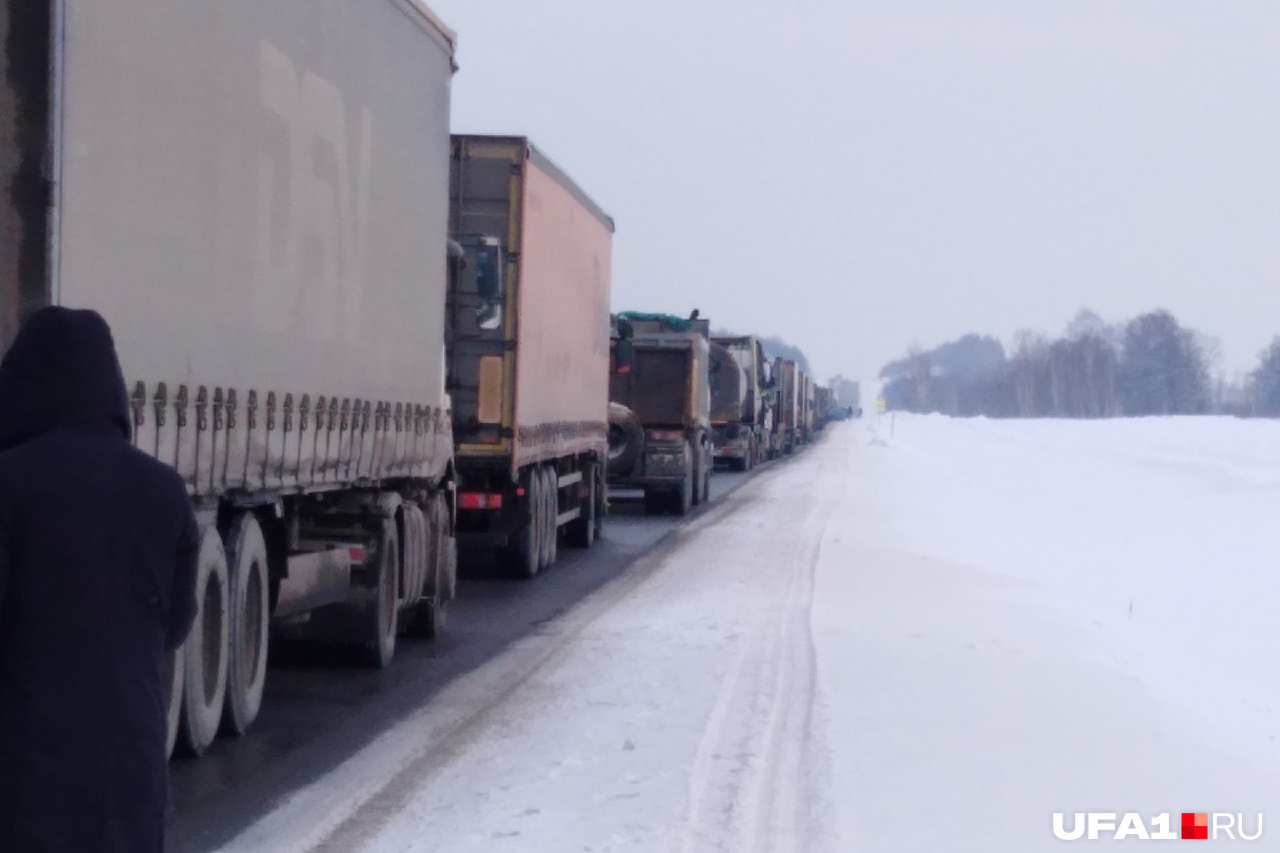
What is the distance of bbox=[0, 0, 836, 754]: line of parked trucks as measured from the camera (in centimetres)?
652

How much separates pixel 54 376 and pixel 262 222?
15.3 feet

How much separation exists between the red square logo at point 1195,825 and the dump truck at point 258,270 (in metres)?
4.50

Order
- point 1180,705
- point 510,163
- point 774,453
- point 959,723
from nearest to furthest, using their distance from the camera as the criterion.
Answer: point 959,723, point 1180,705, point 510,163, point 774,453

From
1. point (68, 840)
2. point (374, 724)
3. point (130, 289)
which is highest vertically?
point (130, 289)

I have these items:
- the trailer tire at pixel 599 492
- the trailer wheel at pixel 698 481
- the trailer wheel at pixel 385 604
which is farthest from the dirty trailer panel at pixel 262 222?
the trailer wheel at pixel 698 481

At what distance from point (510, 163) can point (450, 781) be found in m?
9.21

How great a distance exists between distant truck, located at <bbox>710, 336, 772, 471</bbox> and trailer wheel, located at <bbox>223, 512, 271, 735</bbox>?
31103mm

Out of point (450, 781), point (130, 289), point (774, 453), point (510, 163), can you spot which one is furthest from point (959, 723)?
point (774, 453)

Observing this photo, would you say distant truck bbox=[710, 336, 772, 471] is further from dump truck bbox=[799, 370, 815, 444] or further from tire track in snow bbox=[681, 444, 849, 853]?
tire track in snow bbox=[681, 444, 849, 853]

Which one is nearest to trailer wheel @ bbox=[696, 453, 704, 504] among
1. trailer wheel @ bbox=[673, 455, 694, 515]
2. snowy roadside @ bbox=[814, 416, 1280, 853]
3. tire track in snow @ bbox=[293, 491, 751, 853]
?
trailer wheel @ bbox=[673, 455, 694, 515]

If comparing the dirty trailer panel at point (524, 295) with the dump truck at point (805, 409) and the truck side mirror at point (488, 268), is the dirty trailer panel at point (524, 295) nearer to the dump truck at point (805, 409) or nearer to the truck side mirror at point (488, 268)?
the truck side mirror at point (488, 268)

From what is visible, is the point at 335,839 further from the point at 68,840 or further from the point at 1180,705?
the point at 1180,705

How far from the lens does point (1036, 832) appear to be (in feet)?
23.4

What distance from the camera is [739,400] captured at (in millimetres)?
44062
